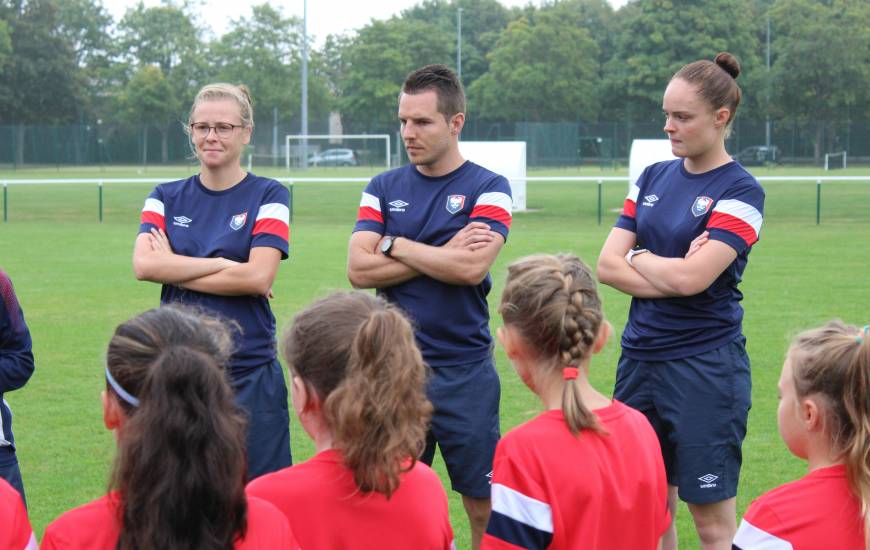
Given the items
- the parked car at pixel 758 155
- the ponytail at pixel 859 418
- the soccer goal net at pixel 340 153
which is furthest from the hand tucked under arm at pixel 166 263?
the parked car at pixel 758 155

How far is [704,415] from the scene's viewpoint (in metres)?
4.30

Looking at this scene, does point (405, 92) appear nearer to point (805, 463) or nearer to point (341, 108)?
point (805, 463)

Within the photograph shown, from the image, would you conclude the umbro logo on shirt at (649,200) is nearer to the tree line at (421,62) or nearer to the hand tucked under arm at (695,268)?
the hand tucked under arm at (695,268)

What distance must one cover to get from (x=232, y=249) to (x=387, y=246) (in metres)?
0.68

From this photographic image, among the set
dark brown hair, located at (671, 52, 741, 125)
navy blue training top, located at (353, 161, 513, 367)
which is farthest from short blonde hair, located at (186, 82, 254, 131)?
dark brown hair, located at (671, 52, 741, 125)

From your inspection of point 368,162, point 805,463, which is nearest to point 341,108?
point 368,162

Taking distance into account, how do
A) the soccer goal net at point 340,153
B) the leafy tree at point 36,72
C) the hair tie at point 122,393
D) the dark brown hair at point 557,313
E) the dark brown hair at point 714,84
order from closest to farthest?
the hair tie at point 122,393
the dark brown hair at point 557,313
the dark brown hair at point 714,84
the soccer goal net at point 340,153
the leafy tree at point 36,72

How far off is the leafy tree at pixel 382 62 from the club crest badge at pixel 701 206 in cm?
6848

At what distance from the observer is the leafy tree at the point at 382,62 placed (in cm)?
7450

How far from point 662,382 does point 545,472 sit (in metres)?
1.75

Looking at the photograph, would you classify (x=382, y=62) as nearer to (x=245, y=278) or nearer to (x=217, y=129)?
(x=217, y=129)

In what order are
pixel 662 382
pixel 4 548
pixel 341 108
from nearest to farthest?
pixel 4 548 → pixel 662 382 → pixel 341 108

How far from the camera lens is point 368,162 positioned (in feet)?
207

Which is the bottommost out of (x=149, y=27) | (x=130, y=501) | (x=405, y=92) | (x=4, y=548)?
(x=4, y=548)
